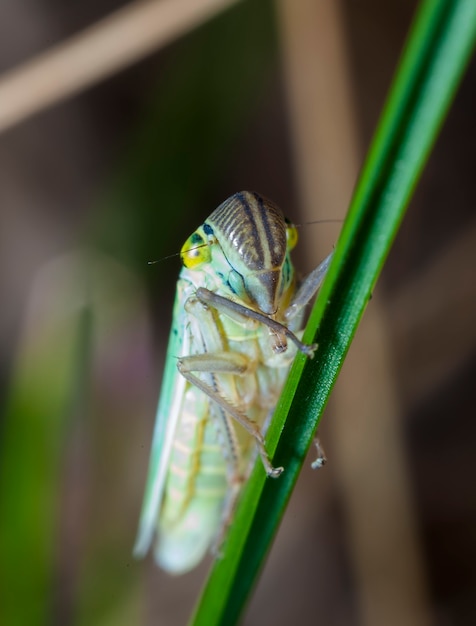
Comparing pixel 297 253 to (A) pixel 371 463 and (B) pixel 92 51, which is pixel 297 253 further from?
(B) pixel 92 51

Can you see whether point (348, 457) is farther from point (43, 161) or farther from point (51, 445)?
point (43, 161)

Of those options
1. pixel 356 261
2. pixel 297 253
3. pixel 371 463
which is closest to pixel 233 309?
pixel 356 261

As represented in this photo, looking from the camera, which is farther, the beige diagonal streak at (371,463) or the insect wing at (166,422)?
the beige diagonal streak at (371,463)

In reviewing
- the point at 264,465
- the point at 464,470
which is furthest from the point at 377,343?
the point at 264,465

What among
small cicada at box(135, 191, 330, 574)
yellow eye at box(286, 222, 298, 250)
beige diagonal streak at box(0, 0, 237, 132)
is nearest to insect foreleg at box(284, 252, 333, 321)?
small cicada at box(135, 191, 330, 574)

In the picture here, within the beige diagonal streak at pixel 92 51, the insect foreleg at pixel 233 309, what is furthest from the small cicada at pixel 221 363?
the beige diagonal streak at pixel 92 51

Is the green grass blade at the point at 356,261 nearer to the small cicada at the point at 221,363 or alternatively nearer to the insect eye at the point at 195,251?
the small cicada at the point at 221,363
